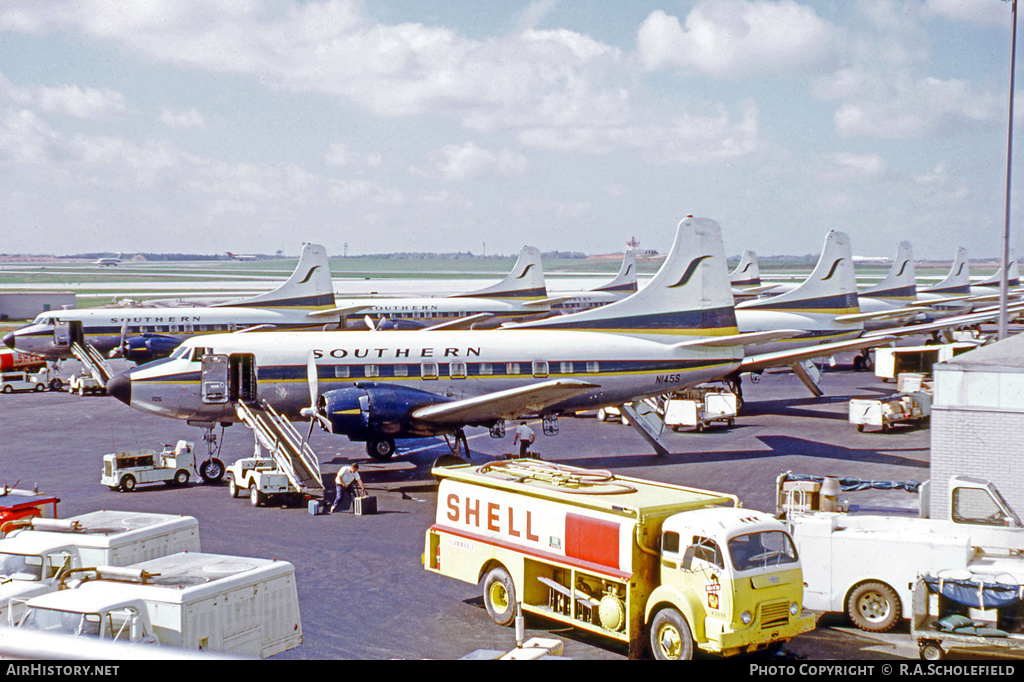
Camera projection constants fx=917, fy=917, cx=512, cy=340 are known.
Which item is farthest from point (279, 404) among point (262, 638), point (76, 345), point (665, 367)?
point (76, 345)

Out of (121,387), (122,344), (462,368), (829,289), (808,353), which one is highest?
(829,289)

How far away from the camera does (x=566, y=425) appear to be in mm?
41156

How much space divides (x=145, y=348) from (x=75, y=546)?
39.4m

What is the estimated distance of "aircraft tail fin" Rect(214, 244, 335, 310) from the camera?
5928 cm

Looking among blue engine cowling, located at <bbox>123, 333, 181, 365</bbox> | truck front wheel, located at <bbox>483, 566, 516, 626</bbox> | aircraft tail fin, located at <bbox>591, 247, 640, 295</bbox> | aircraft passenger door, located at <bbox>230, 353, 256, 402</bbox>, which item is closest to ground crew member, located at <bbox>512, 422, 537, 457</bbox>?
aircraft passenger door, located at <bbox>230, 353, 256, 402</bbox>

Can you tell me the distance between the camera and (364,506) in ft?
81.4

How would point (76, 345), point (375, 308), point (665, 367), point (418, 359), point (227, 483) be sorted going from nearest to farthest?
point (227, 483) < point (418, 359) < point (665, 367) < point (76, 345) < point (375, 308)

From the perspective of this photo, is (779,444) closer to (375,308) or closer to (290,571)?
(290,571)

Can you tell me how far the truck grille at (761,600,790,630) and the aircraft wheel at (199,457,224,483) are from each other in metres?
19.8

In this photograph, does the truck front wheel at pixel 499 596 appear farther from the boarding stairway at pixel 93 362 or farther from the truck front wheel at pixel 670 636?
the boarding stairway at pixel 93 362

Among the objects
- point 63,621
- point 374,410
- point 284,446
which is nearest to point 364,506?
point 284,446

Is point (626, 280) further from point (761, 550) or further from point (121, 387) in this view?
point (761, 550)

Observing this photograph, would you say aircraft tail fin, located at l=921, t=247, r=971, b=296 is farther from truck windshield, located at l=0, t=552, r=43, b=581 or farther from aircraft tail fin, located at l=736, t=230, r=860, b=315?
truck windshield, located at l=0, t=552, r=43, b=581

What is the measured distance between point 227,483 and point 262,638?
54.6 feet
